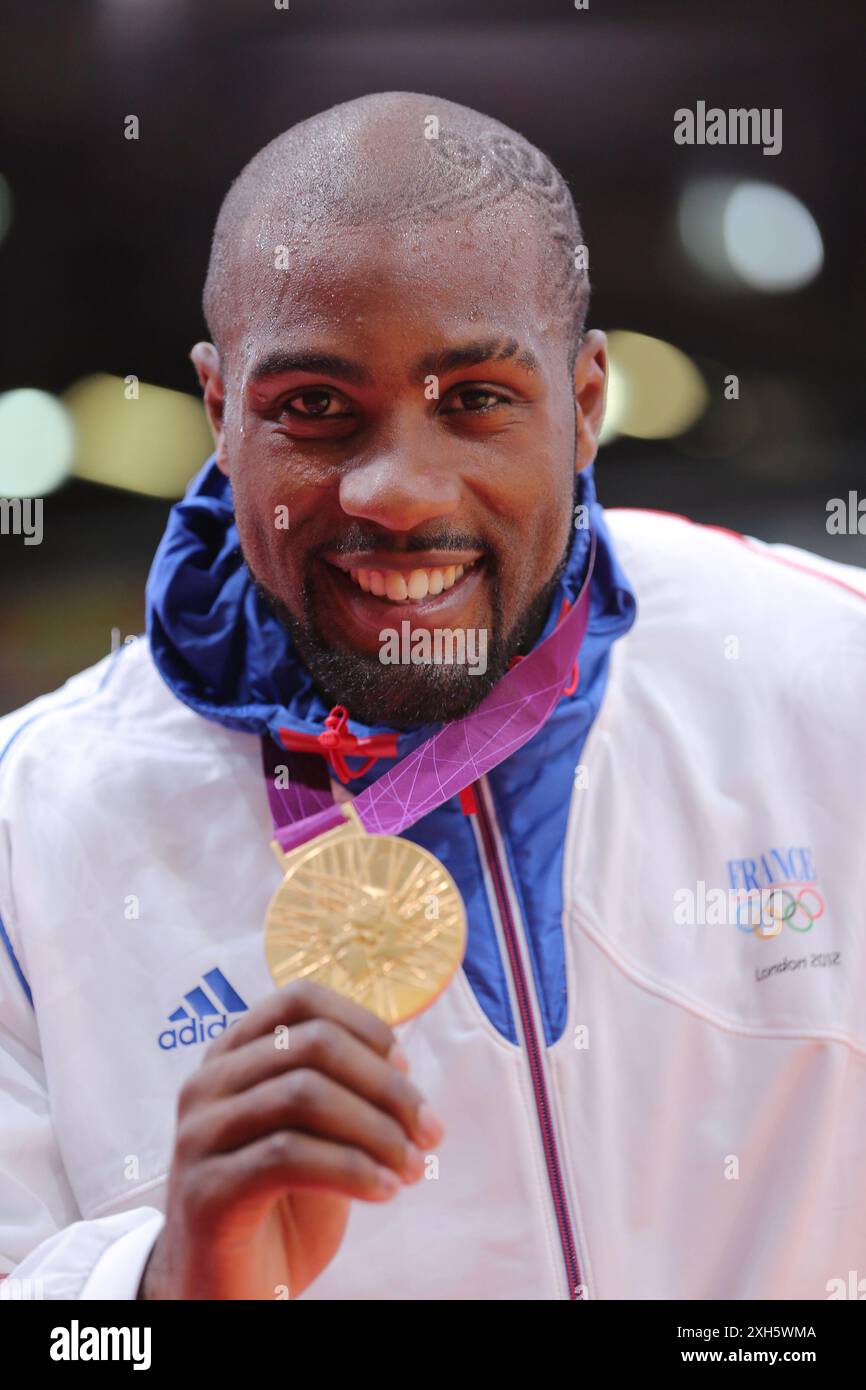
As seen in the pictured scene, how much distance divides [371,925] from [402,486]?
513mm

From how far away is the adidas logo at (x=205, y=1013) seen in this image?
1.83m

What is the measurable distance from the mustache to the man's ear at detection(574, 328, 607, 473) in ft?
1.02

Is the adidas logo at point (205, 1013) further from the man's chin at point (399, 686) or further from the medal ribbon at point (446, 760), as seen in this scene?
the man's chin at point (399, 686)

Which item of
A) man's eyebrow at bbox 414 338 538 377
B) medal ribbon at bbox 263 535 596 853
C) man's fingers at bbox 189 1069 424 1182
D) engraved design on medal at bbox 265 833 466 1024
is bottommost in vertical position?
man's fingers at bbox 189 1069 424 1182

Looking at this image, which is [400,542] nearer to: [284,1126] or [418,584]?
[418,584]

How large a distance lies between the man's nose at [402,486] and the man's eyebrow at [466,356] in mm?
72

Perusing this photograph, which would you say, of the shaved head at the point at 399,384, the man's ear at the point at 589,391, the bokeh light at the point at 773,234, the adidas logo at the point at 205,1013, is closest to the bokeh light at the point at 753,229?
the bokeh light at the point at 773,234

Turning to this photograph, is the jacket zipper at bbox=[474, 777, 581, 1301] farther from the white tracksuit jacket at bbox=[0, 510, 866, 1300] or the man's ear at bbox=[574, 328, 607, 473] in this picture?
the man's ear at bbox=[574, 328, 607, 473]

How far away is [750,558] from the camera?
7.25 feet

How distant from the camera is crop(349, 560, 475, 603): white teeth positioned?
1.74 meters

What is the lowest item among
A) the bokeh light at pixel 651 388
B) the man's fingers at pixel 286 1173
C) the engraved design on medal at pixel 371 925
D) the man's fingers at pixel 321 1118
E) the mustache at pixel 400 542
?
the man's fingers at pixel 286 1173

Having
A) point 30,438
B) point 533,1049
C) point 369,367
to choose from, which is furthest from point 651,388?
point 533,1049

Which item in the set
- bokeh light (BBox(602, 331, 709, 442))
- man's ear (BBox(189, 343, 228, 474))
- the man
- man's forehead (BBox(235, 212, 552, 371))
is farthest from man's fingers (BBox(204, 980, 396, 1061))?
bokeh light (BBox(602, 331, 709, 442))
